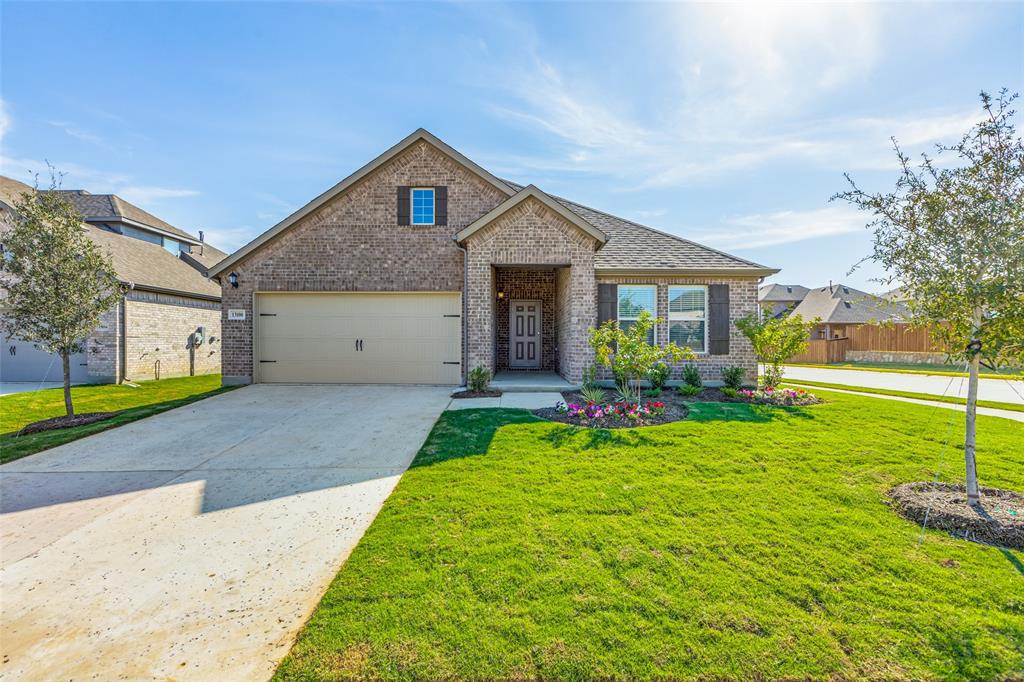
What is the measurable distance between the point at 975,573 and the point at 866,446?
3.11 m

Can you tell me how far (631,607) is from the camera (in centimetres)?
249

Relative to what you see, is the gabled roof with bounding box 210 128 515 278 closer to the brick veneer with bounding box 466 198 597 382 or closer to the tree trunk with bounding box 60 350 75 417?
the brick veneer with bounding box 466 198 597 382

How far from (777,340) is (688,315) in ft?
7.17

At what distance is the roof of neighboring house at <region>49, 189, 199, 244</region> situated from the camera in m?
20.4

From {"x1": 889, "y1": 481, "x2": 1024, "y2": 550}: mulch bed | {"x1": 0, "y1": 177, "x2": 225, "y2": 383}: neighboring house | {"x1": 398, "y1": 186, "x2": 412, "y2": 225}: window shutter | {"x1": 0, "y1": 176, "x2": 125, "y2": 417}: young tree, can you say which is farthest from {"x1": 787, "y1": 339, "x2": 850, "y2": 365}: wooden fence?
{"x1": 0, "y1": 177, "x2": 225, "y2": 383}: neighboring house

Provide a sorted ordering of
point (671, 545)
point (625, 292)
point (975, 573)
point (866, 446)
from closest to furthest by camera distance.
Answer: point (975, 573) → point (671, 545) → point (866, 446) → point (625, 292)

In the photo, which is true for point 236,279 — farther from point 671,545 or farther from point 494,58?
point 671,545

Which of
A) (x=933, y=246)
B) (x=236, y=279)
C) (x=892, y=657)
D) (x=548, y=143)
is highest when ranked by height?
(x=548, y=143)

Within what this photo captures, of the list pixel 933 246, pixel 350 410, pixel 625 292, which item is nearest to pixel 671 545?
pixel 933 246

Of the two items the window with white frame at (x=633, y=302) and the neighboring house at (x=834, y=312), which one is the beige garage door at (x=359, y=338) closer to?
the window with white frame at (x=633, y=302)

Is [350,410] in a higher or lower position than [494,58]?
lower

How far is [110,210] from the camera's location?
20.6m

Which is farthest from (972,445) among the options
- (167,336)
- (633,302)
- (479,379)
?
(167,336)

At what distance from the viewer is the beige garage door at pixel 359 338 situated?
11.1m
